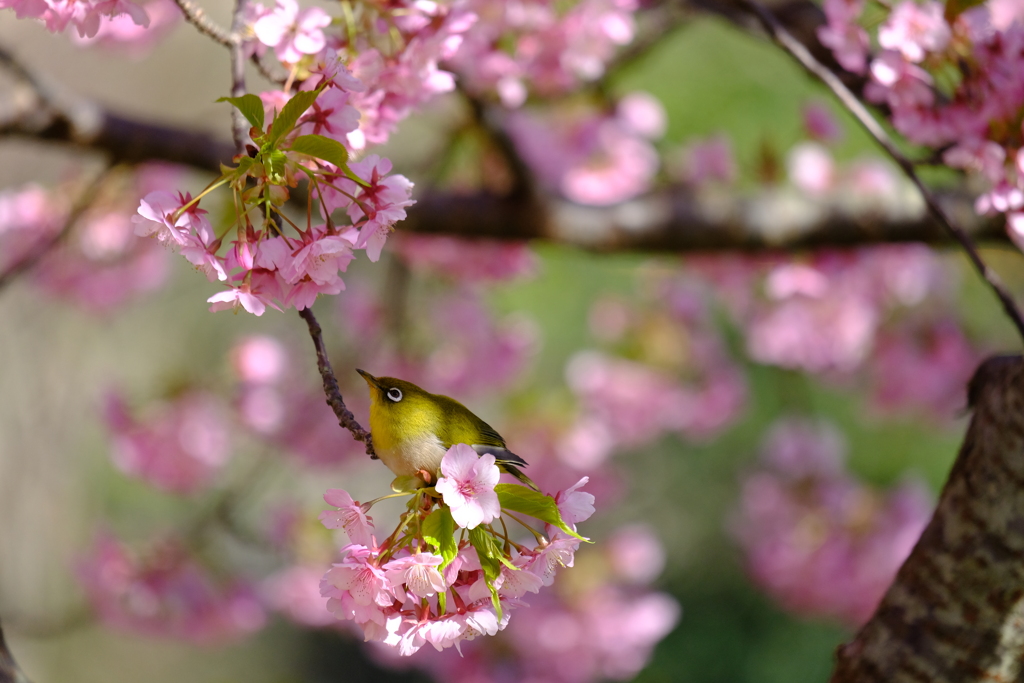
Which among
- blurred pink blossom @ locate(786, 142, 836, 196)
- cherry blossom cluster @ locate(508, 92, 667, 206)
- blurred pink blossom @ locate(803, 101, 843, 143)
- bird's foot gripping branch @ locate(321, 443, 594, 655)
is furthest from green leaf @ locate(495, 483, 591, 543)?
cherry blossom cluster @ locate(508, 92, 667, 206)

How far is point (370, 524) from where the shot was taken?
601mm

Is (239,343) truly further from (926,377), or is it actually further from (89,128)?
(926,377)

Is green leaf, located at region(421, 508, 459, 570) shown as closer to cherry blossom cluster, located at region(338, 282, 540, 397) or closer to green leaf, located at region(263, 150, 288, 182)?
green leaf, located at region(263, 150, 288, 182)

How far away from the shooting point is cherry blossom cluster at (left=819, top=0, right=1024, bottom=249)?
0.88 m

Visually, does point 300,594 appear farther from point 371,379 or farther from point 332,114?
point 332,114

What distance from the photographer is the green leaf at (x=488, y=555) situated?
570 millimetres

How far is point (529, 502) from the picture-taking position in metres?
0.58

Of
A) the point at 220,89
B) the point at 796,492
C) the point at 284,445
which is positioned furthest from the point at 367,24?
the point at 220,89

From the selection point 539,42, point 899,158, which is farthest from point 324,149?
point 539,42

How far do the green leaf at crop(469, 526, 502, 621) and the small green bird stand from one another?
0.05 metres

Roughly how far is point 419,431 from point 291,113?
24cm

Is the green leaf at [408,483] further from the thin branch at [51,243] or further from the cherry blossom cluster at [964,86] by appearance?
the thin branch at [51,243]

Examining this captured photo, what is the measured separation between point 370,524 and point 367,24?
47 centimetres

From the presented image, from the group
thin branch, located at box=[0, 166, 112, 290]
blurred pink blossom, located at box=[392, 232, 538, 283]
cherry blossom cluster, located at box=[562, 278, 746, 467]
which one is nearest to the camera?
thin branch, located at box=[0, 166, 112, 290]
